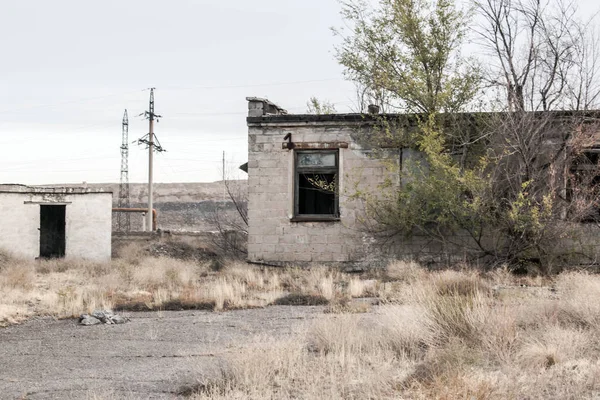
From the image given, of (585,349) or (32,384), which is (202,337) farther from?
(585,349)

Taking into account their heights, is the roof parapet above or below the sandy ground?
above

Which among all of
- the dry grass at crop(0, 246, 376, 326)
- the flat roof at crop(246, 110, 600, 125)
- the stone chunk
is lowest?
the stone chunk

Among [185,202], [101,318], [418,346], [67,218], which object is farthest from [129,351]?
[185,202]

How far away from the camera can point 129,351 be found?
8742 millimetres

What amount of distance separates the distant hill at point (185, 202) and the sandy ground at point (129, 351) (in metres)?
44.1

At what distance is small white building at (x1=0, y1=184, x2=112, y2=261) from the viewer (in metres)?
23.3

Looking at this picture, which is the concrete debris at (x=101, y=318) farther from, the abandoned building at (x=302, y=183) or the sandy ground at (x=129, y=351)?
the abandoned building at (x=302, y=183)

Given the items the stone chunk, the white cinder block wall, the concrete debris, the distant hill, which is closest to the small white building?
the white cinder block wall

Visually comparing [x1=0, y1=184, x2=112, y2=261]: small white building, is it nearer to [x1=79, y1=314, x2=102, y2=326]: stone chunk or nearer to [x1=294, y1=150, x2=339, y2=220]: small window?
[x1=294, y1=150, x2=339, y2=220]: small window

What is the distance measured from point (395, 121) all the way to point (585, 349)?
35.5 feet

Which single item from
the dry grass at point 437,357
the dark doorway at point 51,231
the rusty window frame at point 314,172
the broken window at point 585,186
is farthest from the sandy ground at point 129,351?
the dark doorway at point 51,231

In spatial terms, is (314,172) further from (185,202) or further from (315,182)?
(185,202)

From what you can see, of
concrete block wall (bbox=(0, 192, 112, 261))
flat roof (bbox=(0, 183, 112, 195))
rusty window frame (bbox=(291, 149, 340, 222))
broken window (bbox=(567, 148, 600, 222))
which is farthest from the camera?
flat roof (bbox=(0, 183, 112, 195))

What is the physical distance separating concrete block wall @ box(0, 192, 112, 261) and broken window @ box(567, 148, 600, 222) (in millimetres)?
14430
